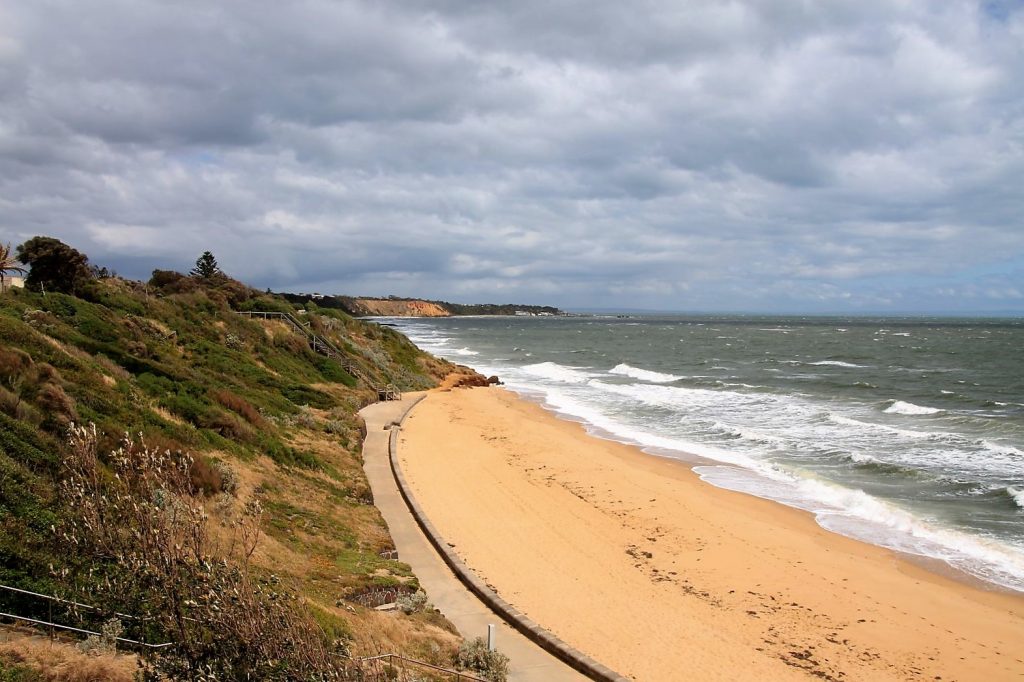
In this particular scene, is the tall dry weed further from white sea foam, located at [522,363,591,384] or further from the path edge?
white sea foam, located at [522,363,591,384]

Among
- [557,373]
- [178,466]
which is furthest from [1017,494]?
[557,373]

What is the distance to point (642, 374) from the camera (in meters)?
52.8

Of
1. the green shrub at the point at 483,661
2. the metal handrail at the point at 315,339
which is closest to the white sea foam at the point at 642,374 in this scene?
the metal handrail at the point at 315,339

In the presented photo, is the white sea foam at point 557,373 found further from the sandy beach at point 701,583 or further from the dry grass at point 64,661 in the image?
the dry grass at point 64,661

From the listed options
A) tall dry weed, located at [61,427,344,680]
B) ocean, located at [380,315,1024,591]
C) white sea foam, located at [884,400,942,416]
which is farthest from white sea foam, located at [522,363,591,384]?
tall dry weed, located at [61,427,344,680]

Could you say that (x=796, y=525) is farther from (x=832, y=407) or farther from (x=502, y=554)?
(x=832, y=407)

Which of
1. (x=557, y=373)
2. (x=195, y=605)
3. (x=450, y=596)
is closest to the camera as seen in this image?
(x=195, y=605)

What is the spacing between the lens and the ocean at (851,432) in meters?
16.7

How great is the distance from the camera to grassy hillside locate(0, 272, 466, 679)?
5938 mm

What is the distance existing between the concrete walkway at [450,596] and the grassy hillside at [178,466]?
0.40 m

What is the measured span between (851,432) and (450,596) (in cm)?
2237

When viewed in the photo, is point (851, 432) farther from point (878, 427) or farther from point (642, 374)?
point (642, 374)

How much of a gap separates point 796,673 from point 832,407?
2784 cm

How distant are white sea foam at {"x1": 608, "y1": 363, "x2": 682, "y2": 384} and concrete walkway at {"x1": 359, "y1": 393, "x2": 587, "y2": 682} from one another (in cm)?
3270
